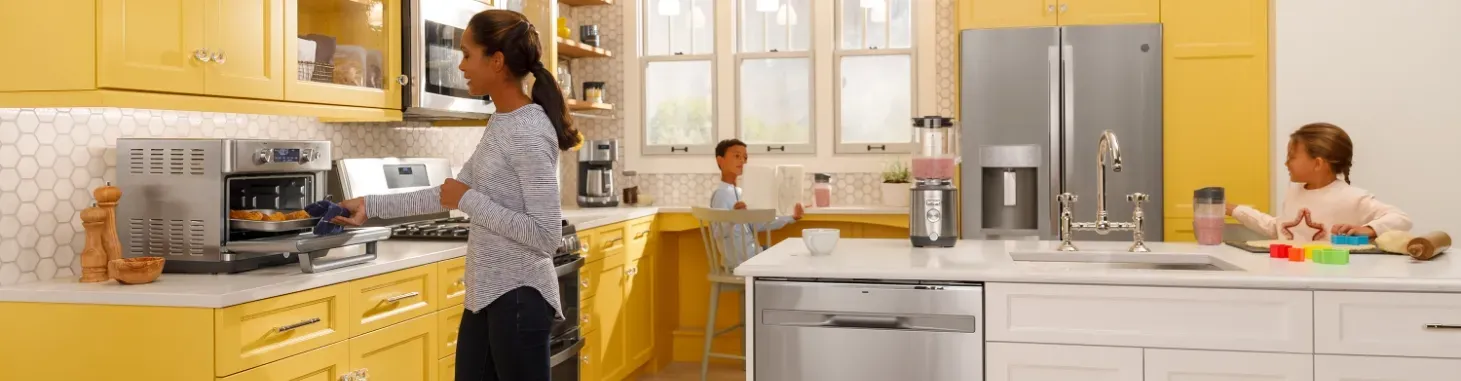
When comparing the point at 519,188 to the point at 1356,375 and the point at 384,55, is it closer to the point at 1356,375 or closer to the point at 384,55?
the point at 384,55

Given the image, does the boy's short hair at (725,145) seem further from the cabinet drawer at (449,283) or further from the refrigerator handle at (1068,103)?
the cabinet drawer at (449,283)

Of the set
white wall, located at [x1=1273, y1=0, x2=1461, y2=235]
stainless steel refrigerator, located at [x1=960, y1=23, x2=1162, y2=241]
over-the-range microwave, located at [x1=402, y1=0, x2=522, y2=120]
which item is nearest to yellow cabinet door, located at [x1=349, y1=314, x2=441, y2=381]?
over-the-range microwave, located at [x1=402, y1=0, x2=522, y2=120]

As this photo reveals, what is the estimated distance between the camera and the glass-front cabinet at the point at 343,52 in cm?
281

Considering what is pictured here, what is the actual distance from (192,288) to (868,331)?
1.39 metres

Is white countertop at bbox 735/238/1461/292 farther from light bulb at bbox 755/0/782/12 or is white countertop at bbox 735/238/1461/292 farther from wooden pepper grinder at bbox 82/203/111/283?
light bulb at bbox 755/0/782/12

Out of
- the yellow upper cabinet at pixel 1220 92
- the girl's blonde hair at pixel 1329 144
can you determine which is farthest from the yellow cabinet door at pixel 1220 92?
the girl's blonde hair at pixel 1329 144

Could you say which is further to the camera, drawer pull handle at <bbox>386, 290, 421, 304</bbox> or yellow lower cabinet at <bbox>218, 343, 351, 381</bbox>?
drawer pull handle at <bbox>386, 290, 421, 304</bbox>

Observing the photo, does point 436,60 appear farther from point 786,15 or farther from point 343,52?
point 786,15

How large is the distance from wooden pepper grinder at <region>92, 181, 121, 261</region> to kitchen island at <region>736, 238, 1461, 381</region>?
1361 mm

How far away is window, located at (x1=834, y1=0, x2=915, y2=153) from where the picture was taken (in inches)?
212

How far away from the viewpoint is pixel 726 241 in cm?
459

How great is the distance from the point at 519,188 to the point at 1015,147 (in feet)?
9.38

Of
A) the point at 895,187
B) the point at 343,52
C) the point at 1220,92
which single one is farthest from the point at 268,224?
the point at 1220,92

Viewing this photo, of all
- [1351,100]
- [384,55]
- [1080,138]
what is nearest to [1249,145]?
[1351,100]
